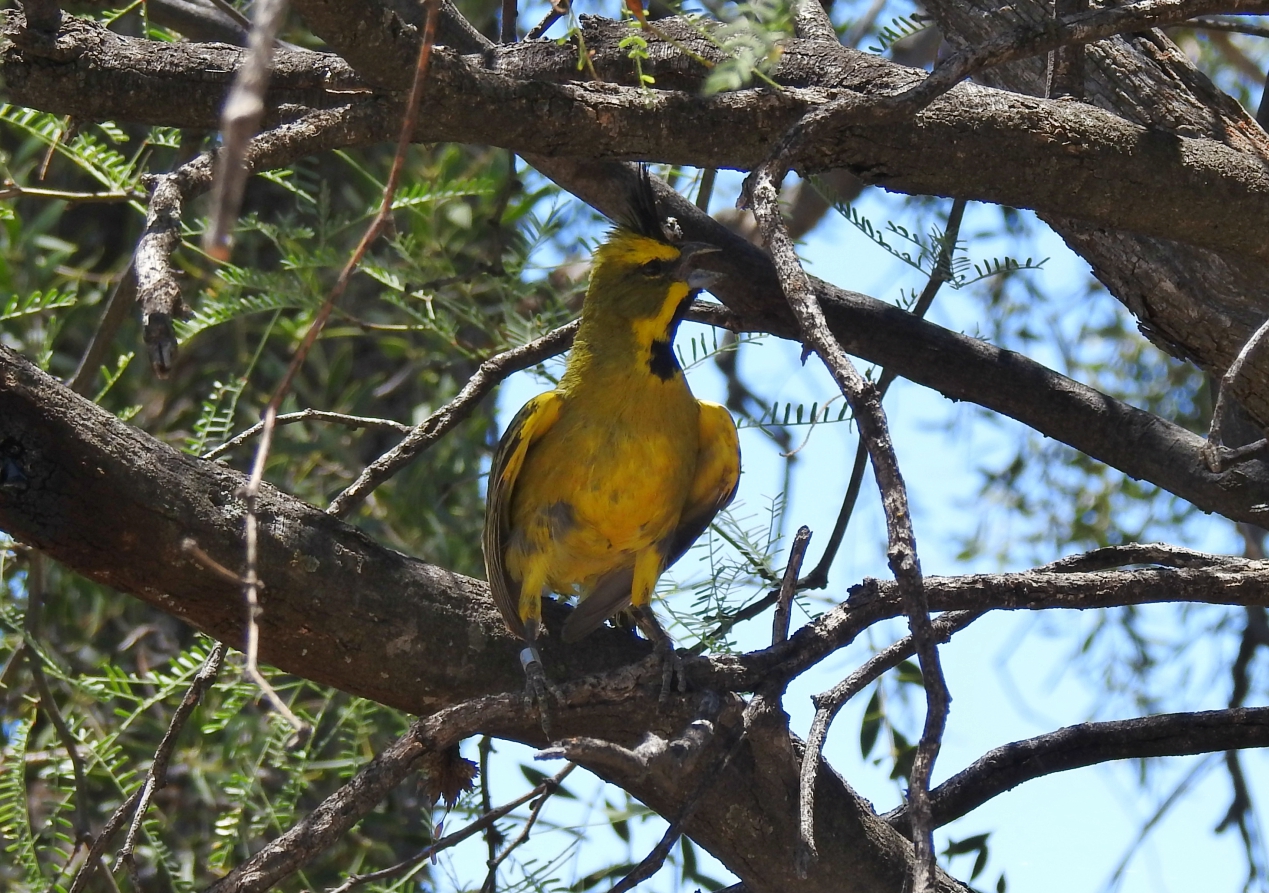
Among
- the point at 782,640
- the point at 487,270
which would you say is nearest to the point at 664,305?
the point at 487,270

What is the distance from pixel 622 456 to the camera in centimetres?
331

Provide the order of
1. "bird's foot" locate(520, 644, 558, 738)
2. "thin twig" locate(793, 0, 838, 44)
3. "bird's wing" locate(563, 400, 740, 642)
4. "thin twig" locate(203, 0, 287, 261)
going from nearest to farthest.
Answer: "thin twig" locate(203, 0, 287, 261) < "bird's foot" locate(520, 644, 558, 738) < "thin twig" locate(793, 0, 838, 44) < "bird's wing" locate(563, 400, 740, 642)

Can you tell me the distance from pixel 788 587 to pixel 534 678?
520 millimetres

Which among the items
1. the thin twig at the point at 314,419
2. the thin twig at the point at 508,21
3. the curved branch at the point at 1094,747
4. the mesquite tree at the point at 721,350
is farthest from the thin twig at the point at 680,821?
the thin twig at the point at 508,21

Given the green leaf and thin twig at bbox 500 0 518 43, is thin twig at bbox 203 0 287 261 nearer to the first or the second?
thin twig at bbox 500 0 518 43

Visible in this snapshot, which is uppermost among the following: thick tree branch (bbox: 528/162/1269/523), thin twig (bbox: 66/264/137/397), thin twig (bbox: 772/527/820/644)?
thick tree branch (bbox: 528/162/1269/523)

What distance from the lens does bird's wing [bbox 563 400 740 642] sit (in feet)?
11.4

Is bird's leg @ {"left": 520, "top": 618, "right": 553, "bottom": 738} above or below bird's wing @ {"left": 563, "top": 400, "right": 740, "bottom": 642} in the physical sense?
below

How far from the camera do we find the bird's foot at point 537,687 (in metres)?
2.33

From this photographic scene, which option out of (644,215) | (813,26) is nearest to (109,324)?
(644,215)

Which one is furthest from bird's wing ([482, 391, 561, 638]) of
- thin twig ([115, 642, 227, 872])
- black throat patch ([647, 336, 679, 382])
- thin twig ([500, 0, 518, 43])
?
thin twig ([500, 0, 518, 43])

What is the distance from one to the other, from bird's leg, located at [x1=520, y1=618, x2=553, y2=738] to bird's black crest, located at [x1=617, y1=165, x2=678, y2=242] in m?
1.13

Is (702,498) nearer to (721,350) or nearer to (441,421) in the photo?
(721,350)

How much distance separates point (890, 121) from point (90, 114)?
1463 millimetres
